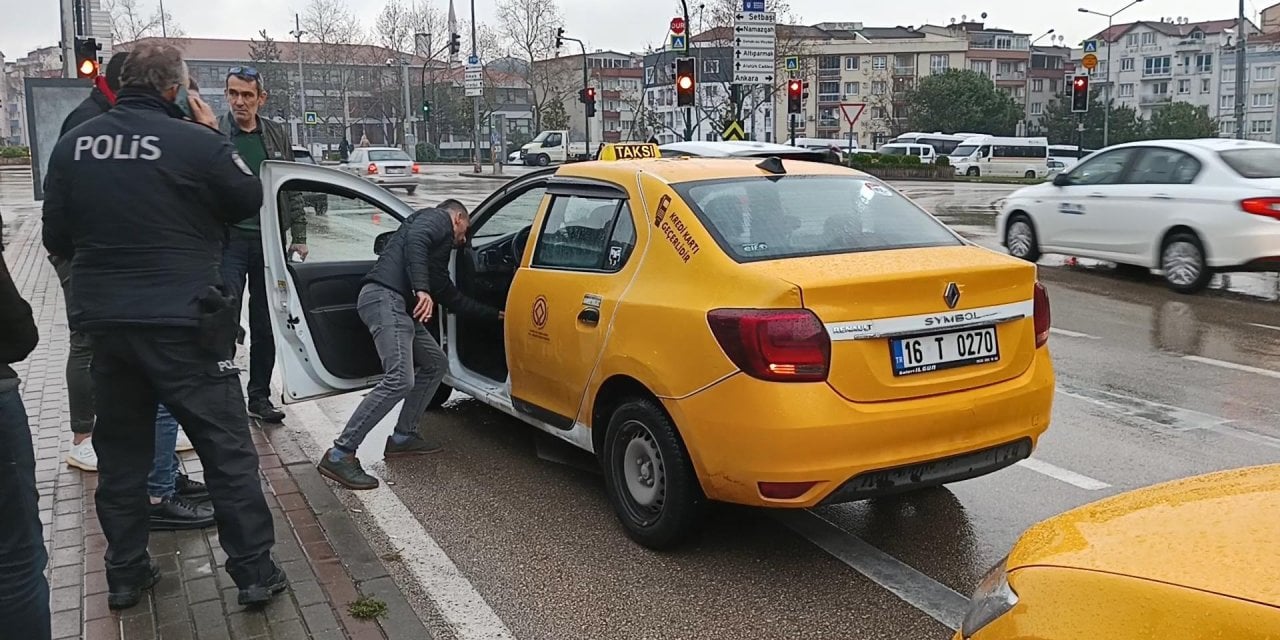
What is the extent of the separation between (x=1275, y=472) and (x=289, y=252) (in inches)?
193

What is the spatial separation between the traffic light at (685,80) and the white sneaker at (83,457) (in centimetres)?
1656

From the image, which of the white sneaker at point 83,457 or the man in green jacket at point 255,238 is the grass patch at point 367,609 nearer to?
the white sneaker at point 83,457

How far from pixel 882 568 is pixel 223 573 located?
2598 mm

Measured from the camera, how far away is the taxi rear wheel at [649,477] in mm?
4312

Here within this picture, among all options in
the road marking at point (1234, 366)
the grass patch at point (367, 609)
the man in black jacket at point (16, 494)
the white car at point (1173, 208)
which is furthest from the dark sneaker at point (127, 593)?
the white car at point (1173, 208)

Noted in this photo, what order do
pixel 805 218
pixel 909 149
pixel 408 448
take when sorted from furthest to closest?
pixel 909 149 → pixel 408 448 → pixel 805 218

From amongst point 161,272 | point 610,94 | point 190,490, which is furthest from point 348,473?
point 610,94

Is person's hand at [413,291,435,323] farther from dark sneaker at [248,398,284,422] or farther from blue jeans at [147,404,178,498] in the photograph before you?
dark sneaker at [248,398,284,422]

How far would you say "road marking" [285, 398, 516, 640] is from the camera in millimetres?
3895

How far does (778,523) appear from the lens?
489cm

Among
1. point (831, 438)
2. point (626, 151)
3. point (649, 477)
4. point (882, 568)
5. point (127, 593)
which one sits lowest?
point (882, 568)

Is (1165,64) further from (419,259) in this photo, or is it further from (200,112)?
(200,112)

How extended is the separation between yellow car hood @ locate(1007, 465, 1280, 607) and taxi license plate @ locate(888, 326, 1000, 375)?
1463mm

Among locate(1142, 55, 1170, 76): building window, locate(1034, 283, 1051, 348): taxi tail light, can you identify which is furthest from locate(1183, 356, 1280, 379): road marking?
locate(1142, 55, 1170, 76): building window
